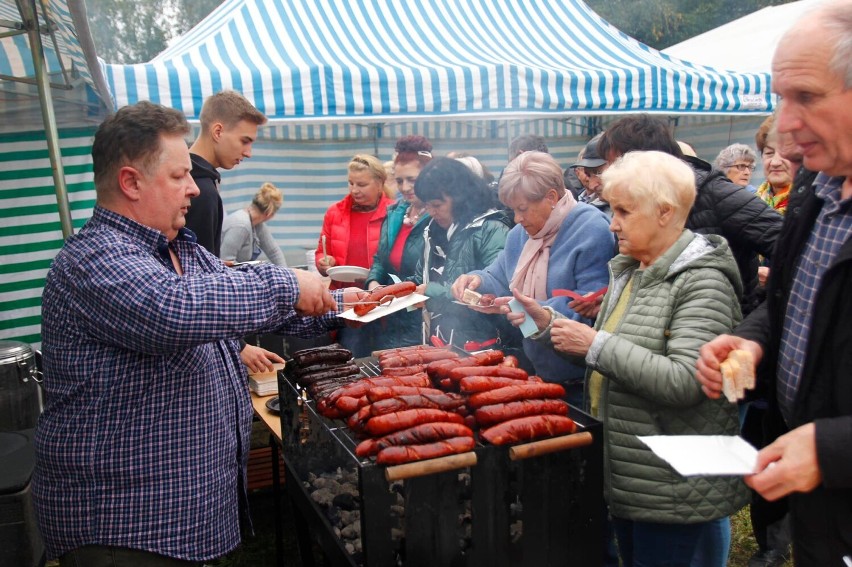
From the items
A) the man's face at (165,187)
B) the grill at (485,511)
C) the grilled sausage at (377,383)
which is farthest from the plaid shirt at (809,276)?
the man's face at (165,187)

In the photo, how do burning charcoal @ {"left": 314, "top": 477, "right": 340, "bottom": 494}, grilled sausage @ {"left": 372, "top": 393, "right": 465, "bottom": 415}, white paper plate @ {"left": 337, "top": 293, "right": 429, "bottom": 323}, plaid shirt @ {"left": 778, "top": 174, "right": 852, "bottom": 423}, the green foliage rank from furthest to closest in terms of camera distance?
the green foliage, white paper plate @ {"left": 337, "top": 293, "right": 429, "bottom": 323}, burning charcoal @ {"left": 314, "top": 477, "right": 340, "bottom": 494}, grilled sausage @ {"left": 372, "top": 393, "right": 465, "bottom": 415}, plaid shirt @ {"left": 778, "top": 174, "right": 852, "bottom": 423}

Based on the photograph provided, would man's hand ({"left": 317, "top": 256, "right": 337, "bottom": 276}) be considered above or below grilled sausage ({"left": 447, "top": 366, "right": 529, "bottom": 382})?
below

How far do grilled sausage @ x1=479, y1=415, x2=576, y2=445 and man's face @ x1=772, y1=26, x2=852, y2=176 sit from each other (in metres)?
1.16

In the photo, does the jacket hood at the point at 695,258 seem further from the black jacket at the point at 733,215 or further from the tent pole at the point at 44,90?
the tent pole at the point at 44,90

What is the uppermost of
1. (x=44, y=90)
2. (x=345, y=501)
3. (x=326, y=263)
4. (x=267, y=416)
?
(x=44, y=90)

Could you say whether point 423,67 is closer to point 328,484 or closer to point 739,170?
point 739,170

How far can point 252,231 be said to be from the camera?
7.58 metres

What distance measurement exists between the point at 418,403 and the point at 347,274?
2.95m

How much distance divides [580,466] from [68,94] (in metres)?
4.95

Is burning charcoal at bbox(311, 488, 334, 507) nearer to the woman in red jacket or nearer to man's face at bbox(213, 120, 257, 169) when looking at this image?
man's face at bbox(213, 120, 257, 169)

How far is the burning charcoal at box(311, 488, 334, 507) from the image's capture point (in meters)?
2.80

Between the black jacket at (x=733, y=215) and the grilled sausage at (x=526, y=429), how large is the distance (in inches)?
70.0

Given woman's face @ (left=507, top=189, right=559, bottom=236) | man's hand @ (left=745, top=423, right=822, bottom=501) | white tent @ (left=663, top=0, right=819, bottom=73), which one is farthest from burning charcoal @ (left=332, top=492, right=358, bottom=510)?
white tent @ (left=663, top=0, right=819, bottom=73)

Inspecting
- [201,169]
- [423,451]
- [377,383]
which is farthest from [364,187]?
[423,451]
